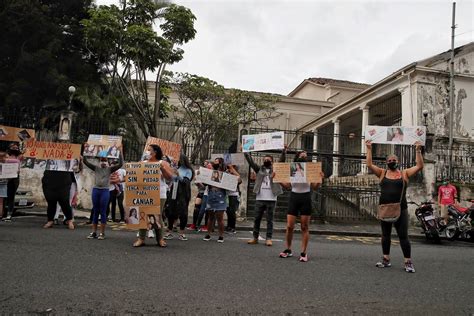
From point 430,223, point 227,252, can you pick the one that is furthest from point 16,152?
point 430,223

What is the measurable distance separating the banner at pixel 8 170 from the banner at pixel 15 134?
276 centimetres

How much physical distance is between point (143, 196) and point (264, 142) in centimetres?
423

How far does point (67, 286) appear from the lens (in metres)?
4.25

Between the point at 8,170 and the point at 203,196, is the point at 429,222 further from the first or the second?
the point at 8,170

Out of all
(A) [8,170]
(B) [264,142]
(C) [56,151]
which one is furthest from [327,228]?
(A) [8,170]

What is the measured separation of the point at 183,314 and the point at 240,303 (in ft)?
2.07

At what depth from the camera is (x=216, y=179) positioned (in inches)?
339

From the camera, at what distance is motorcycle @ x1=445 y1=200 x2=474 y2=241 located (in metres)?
11.7

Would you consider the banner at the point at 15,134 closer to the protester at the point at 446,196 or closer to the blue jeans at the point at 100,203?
the blue jeans at the point at 100,203

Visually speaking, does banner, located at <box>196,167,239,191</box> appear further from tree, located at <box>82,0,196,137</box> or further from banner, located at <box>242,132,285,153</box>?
tree, located at <box>82,0,196,137</box>

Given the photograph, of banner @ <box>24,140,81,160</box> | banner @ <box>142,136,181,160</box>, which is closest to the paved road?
banner @ <box>24,140,81,160</box>

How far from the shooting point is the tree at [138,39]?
1620cm

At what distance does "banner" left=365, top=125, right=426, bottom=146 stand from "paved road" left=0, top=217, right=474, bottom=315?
2.49 metres

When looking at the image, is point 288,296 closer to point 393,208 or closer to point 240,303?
point 240,303
